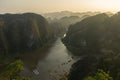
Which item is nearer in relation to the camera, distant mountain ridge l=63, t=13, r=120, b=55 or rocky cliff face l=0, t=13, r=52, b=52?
distant mountain ridge l=63, t=13, r=120, b=55

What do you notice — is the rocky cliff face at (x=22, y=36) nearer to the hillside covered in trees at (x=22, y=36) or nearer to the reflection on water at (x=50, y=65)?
the hillside covered in trees at (x=22, y=36)

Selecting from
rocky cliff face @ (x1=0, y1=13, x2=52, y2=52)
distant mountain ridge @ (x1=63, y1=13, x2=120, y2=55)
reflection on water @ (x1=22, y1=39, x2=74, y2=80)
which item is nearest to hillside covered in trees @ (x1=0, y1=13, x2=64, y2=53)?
rocky cliff face @ (x1=0, y1=13, x2=52, y2=52)

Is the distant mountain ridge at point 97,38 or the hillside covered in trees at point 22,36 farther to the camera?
the hillside covered in trees at point 22,36

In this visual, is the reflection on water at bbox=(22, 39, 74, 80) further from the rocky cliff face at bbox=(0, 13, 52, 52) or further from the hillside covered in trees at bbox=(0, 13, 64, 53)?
the rocky cliff face at bbox=(0, 13, 52, 52)

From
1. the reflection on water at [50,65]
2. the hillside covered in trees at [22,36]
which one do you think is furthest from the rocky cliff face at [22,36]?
the reflection on water at [50,65]

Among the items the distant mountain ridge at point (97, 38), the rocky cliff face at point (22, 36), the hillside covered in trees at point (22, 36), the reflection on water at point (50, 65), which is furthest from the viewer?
the rocky cliff face at point (22, 36)

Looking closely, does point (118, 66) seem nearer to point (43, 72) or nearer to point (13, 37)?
point (43, 72)

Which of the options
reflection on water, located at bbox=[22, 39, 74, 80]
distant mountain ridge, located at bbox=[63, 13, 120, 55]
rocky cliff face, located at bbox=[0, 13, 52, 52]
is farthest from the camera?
rocky cliff face, located at bbox=[0, 13, 52, 52]

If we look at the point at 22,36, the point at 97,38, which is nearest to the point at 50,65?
the point at 97,38

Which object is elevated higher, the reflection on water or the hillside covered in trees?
the reflection on water

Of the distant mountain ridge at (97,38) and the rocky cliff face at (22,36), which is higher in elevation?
the distant mountain ridge at (97,38)

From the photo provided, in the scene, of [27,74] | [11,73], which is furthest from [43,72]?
[11,73]
